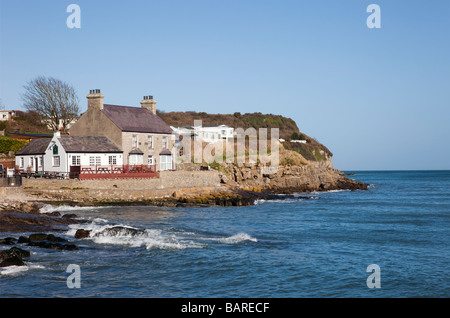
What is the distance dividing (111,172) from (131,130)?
6.28 meters

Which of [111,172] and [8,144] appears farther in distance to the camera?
[8,144]

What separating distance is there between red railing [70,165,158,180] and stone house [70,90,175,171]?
2599 mm

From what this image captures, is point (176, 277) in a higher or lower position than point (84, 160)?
lower

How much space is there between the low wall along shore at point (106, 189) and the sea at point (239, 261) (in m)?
7.43

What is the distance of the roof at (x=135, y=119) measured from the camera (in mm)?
49594

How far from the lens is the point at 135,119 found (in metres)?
51.8

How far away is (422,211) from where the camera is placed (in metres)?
42.5

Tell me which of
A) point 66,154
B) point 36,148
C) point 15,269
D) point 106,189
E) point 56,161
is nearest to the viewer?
point 15,269

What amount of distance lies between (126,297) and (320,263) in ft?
28.5

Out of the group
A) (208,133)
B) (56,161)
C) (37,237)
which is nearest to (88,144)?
(56,161)

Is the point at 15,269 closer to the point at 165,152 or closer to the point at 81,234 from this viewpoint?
the point at 81,234

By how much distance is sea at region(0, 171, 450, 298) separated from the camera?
50.6ft
